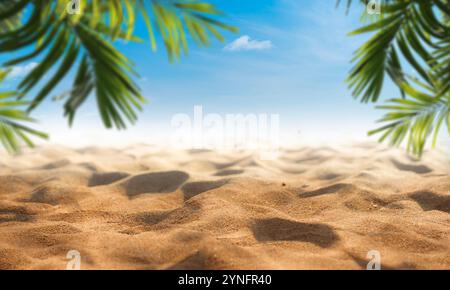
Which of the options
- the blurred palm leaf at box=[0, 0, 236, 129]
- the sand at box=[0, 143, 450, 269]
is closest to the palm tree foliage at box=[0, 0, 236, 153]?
the blurred palm leaf at box=[0, 0, 236, 129]

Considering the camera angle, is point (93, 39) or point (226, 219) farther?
point (226, 219)

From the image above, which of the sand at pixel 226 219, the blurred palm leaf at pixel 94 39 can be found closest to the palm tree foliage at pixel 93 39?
the blurred palm leaf at pixel 94 39

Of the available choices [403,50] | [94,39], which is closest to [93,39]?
[94,39]

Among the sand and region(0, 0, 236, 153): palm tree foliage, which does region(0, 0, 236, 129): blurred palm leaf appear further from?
the sand

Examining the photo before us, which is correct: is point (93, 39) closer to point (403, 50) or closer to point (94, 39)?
point (94, 39)

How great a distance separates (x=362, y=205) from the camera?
3254 mm

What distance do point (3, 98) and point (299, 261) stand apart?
5.06 feet

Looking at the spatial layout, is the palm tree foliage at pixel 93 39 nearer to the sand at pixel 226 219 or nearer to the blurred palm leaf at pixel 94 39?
the blurred palm leaf at pixel 94 39

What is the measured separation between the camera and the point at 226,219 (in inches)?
106

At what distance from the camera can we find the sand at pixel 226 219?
6.68 ft

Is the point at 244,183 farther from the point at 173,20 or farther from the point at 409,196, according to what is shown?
the point at 173,20

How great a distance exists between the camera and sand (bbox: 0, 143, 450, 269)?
6.68 feet

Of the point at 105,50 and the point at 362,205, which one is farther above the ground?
the point at 105,50
